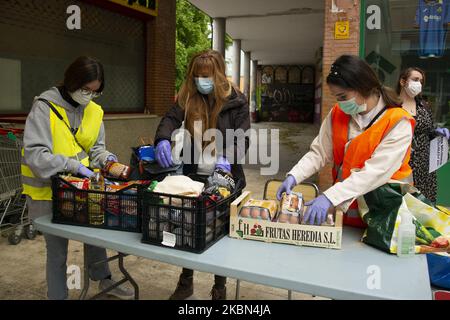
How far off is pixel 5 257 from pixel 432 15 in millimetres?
5850

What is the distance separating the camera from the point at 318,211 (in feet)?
6.22

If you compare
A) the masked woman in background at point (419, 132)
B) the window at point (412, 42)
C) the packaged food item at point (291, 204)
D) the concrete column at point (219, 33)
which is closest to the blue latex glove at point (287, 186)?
the packaged food item at point (291, 204)

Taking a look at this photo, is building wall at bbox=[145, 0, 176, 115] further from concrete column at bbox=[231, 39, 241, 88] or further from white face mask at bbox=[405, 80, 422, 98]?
concrete column at bbox=[231, 39, 241, 88]

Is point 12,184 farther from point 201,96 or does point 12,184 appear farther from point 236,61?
point 236,61

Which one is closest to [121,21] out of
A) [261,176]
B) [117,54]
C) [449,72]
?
[117,54]

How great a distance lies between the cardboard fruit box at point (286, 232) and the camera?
190 centimetres

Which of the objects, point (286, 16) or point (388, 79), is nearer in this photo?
point (388, 79)

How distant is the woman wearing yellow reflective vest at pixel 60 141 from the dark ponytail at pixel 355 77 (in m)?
1.38

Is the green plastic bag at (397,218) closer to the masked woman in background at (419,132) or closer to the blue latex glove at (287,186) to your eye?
the blue latex glove at (287,186)

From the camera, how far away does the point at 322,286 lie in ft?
5.09

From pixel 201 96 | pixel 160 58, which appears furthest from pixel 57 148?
pixel 160 58

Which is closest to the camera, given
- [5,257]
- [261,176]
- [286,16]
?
[5,257]
